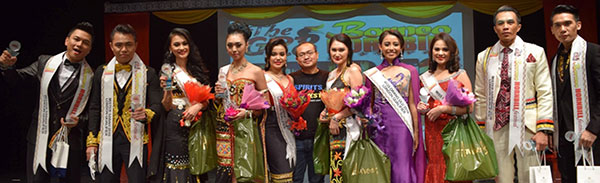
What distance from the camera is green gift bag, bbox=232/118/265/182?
3.52m

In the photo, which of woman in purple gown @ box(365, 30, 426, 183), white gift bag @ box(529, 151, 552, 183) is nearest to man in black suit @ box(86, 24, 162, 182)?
woman in purple gown @ box(365, 30, 426, 183)

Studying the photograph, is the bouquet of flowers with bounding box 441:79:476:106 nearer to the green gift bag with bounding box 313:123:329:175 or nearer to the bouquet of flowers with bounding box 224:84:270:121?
the green gift bag with bounding box 313:123:329:175

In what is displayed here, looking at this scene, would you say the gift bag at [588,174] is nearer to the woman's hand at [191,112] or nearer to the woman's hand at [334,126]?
the woman's hand at [334,126]

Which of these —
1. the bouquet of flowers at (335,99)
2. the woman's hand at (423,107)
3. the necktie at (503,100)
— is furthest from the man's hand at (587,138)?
the bouquet of flowers at (335,99)

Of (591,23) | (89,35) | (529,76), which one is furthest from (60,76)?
(591,23)

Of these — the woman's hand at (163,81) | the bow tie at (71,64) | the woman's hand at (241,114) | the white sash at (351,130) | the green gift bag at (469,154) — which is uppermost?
the bow tie at (71,64)

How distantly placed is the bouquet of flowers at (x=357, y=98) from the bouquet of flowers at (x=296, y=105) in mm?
414

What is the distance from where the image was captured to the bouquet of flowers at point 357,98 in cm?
346

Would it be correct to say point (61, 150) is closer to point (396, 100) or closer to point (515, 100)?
point (396, 100)

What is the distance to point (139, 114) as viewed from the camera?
362cm

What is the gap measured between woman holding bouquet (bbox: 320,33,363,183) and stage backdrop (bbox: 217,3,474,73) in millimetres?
4202

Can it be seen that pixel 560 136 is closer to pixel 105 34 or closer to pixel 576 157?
pixel 576 157

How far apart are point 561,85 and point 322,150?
5.55ft

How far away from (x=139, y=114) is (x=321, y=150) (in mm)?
1331
